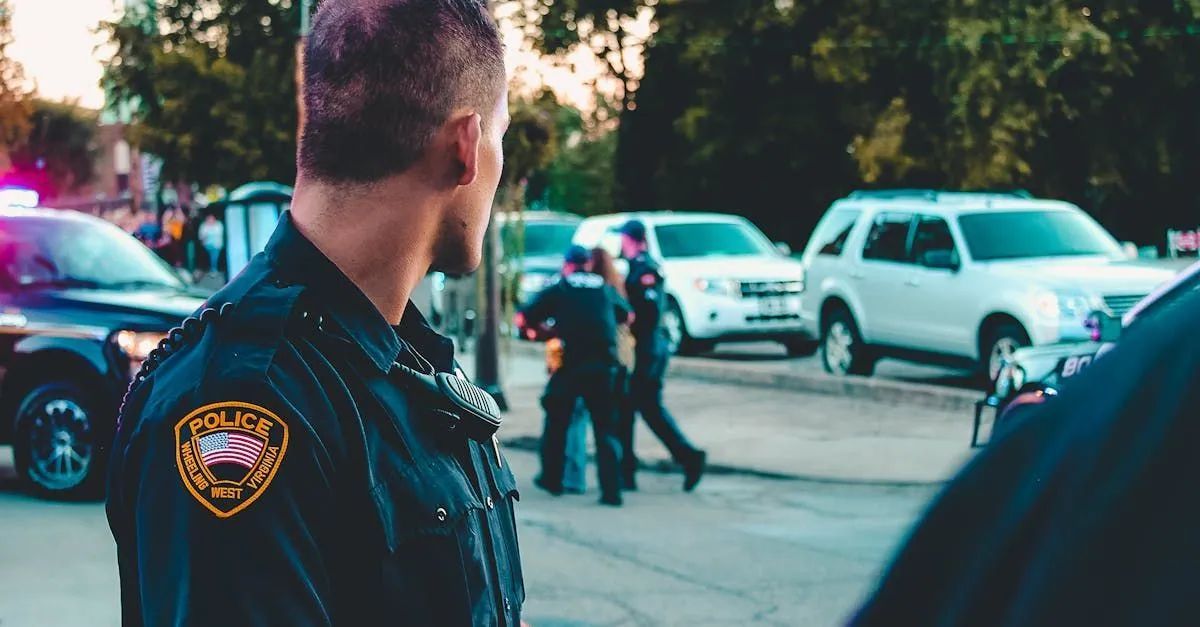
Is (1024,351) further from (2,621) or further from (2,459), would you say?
(2,459)

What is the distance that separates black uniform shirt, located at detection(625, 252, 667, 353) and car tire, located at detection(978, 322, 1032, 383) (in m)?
4.52

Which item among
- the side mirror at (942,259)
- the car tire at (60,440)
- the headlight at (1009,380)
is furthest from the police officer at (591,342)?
the side mirror at (942,259)

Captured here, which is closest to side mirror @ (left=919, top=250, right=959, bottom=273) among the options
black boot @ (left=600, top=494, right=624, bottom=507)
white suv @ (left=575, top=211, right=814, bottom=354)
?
white suv @ (left=575, top=211, right=814, bottom=354)

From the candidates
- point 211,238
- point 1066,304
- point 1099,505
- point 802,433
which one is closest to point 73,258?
point 802,433

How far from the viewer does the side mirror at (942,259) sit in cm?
1529

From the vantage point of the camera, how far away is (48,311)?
9.80 meters

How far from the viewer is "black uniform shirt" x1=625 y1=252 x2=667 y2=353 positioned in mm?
10898

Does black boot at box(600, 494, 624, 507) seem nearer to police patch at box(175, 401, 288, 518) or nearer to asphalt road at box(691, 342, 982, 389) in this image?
asphalt road at box(691, 342, 982, 389)

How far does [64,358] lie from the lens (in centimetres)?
971

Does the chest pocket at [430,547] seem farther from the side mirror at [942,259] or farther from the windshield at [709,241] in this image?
the windshield at [709,241]

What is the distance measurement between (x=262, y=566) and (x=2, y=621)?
563 centimetres

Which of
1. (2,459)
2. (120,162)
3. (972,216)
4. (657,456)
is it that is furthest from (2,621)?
(120,162)

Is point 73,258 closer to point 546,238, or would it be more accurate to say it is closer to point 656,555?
point 656,555

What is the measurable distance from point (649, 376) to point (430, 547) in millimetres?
8961
